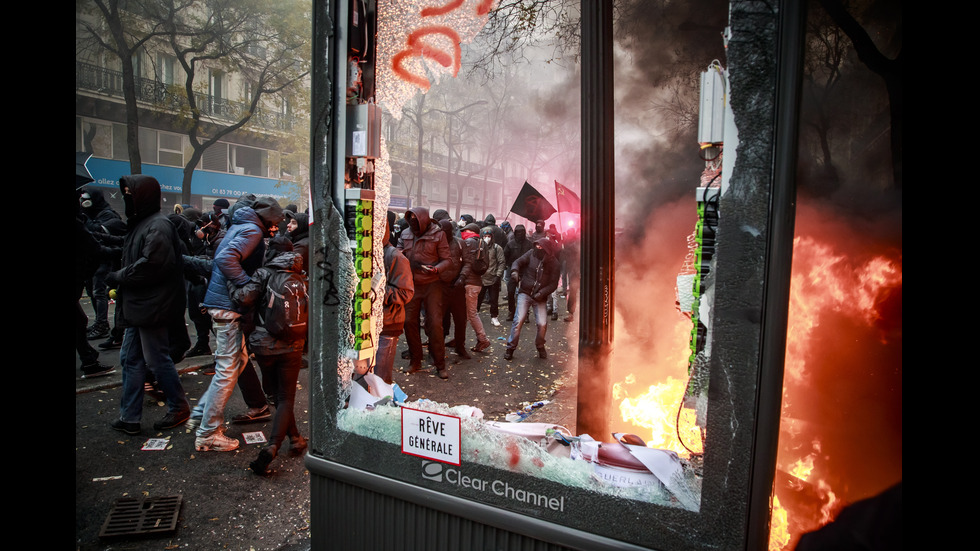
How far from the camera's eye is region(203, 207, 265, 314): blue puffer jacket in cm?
482

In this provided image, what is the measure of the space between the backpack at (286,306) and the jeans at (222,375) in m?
0.60

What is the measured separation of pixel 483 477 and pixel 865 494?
175 cm

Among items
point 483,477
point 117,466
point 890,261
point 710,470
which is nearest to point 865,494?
point 890,261

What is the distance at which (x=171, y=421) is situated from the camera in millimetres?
5219

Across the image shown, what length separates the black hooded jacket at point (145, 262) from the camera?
15.9 ft

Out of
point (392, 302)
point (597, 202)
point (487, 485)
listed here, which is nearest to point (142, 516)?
point (392, 302)

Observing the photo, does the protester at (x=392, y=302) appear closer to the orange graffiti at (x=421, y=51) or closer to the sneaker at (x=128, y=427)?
the sneaker at (x=128, y=427)

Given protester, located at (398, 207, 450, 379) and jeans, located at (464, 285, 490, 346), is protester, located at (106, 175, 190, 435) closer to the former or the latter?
protester, located at (398, 207, 450, 379)

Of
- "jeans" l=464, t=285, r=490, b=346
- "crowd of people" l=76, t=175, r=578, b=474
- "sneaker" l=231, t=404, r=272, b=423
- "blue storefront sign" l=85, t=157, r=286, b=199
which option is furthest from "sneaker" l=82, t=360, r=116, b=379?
"blue storefront sign" l=85, t=157, r=286, b=199

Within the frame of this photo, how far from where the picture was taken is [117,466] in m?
4.45

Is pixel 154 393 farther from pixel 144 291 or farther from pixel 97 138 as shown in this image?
pixel 97 138

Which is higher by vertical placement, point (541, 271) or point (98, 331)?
point (541, 271)

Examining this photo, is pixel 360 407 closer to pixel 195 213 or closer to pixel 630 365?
pixel 630 365

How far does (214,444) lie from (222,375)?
0.61 meters
